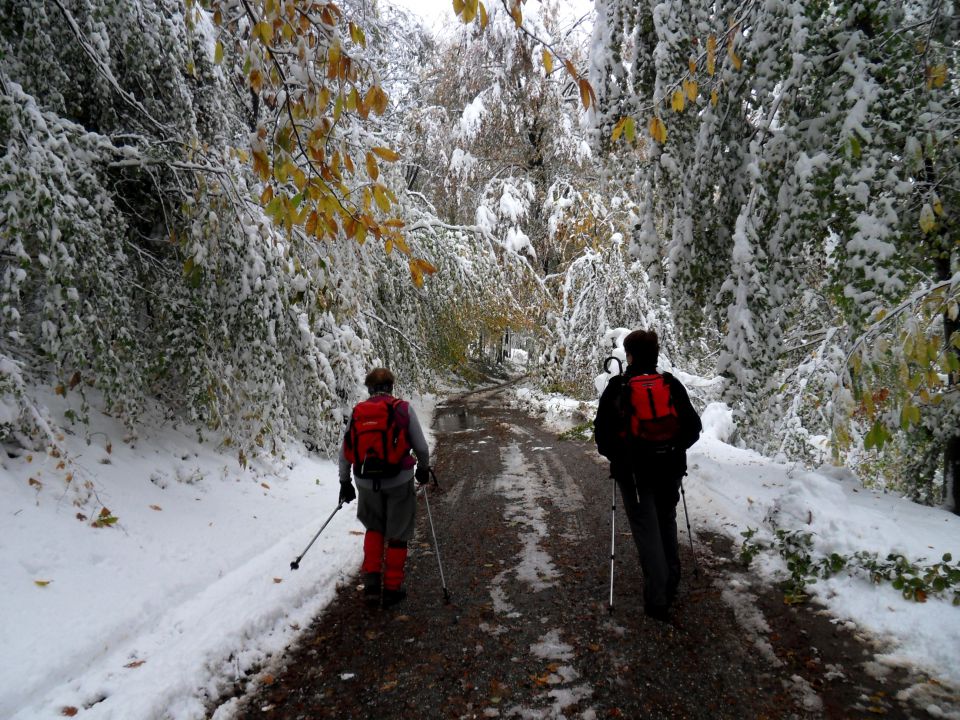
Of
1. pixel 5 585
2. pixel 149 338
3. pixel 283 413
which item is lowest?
pixel 5 585

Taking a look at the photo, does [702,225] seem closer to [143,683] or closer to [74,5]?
[143,683]

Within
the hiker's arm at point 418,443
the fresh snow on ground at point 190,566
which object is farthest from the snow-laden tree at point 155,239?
the hiker's arm at point 418,443

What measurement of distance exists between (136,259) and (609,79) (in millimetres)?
4968

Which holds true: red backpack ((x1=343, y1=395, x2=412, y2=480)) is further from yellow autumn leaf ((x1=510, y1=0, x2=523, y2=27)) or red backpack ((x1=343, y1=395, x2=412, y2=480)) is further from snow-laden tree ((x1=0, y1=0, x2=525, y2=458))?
yellow autumn leaf ((x1=510, y1=0, x2=523, y2=27))

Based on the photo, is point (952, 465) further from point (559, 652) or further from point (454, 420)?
point (454, 420)

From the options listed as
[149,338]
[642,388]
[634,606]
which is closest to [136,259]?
[149,338]

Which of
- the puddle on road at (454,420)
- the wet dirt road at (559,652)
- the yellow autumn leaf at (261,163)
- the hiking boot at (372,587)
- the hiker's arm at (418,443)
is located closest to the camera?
the yellow autumn leaf at (261,163)

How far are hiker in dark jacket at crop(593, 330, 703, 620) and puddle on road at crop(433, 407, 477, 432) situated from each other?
37.1 feet

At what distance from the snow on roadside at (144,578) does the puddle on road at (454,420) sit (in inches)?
360

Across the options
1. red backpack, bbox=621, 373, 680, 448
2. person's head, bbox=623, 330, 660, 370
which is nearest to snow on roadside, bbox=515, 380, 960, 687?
red backpack, bbox=621, 373, 680, 448

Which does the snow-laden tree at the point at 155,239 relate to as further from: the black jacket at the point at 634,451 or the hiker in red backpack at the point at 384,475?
the black jacket at the point at 634,451

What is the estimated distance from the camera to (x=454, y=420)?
17.4 meters

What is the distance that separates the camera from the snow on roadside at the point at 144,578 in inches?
120

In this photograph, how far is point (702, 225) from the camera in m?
5.77
